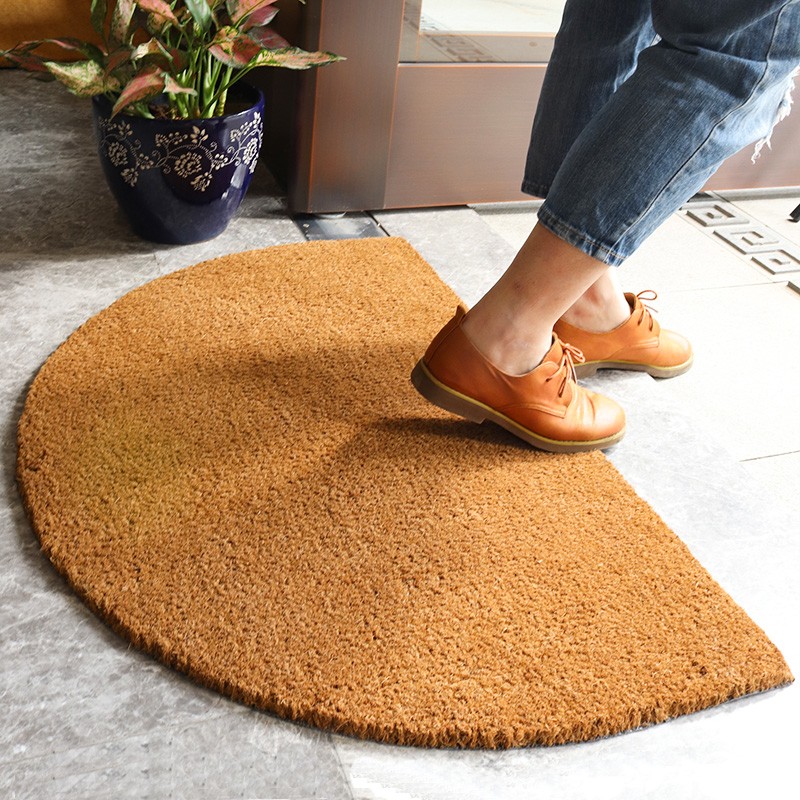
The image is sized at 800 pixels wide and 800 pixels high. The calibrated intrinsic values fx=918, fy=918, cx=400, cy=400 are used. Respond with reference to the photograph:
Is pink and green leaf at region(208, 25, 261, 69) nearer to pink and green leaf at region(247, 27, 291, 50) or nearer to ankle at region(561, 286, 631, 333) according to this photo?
pink and green leaf at region(247, 27, 291, 50)

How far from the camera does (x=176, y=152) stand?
1.46 metres

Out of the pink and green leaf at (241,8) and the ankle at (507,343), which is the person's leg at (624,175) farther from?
the pink and green leaf at (241,8)

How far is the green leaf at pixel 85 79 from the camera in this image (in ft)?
4.51

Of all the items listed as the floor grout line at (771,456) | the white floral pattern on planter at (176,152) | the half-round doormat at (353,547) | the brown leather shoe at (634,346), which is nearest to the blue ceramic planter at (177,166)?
the white floral pattern on planter at (176,152)

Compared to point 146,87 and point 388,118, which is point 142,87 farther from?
point 388,118

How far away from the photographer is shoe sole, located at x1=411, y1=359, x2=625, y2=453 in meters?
1.16

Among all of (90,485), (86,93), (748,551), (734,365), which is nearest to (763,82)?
(748,551)

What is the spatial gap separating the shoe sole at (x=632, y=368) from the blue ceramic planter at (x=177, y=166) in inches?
26.1

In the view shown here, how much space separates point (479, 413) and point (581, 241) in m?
0.27

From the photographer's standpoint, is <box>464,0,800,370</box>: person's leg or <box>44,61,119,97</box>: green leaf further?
<box>44,61,119,97</box>: green leaf

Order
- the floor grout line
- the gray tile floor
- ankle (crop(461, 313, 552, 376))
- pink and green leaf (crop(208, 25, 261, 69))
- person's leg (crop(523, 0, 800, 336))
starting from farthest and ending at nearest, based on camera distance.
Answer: pink and green leaf (crop(208, 25, 261, 69))
the floor grout line
ankle (crop(461, 313, 552, 376))
person's leg (crop(523, 0, 800, 336))
the gray tile floor

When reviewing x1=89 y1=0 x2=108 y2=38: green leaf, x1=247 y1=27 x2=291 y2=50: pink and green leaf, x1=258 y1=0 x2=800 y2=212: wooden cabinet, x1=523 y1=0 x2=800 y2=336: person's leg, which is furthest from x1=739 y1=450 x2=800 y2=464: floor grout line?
x1=89 y1=0 x2=108 y2=38: green leaf

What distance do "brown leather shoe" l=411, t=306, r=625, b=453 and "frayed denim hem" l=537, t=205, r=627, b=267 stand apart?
17 cm

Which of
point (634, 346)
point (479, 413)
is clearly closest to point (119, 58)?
point (479, 413)
